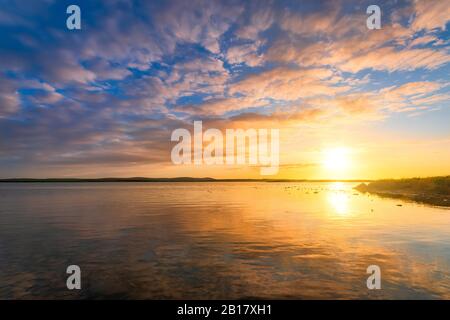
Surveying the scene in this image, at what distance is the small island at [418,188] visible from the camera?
59.1 metres

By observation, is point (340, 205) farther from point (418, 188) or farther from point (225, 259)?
point (418, 188)

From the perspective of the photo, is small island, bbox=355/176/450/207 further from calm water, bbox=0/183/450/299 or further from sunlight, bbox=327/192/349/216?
calm water, bbox=0/183/450/299

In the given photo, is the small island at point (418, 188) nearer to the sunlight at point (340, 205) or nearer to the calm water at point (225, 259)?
the sunlight at point (340, 205)

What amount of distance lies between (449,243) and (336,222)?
1088 cm

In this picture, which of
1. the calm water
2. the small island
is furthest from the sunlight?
the small island

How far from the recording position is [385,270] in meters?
14.5

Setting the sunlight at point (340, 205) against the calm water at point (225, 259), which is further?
the sunlight at point (340, 205)

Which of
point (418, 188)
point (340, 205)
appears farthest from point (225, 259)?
point (418, 188)

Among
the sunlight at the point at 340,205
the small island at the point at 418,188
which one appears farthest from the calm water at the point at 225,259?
the small island at the point at 418,188

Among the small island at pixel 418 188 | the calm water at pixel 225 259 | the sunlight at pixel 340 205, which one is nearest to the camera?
the calm water at pixel 225 259

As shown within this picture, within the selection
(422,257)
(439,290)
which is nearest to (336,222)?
(422,257)

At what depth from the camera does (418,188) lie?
74.4 m

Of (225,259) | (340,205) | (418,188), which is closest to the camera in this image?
(225,259)

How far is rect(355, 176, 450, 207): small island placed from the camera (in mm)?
59081
